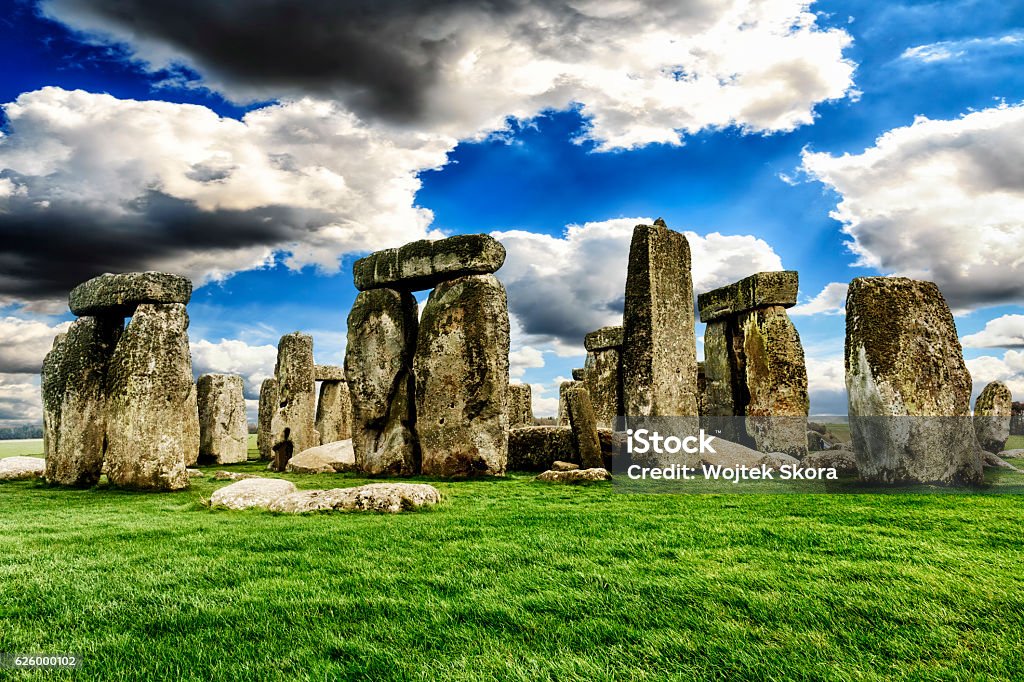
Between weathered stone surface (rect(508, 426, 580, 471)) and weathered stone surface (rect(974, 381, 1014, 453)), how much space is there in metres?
10.4

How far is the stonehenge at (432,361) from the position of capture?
1009cm

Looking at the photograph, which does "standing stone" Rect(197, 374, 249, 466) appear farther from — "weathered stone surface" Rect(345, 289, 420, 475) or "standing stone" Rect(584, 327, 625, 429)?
"standing stone" Rect(584, 327, 625, 429)

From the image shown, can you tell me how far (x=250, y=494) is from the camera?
6809 millimetres

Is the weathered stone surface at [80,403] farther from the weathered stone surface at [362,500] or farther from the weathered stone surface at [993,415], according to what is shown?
the weathered stone surface at [993,415]

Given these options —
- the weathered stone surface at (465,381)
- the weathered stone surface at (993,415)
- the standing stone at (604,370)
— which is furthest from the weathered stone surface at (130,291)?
the weathered stone surface at (993,415)

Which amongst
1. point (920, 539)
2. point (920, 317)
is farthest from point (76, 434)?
point (920, 317)

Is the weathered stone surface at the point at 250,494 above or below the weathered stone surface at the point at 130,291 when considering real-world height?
below

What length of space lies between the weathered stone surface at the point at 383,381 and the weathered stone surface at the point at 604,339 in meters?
6.97

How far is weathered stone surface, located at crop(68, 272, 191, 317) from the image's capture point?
9.04 m

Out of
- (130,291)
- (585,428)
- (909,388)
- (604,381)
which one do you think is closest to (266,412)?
(130,291)

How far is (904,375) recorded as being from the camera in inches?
293

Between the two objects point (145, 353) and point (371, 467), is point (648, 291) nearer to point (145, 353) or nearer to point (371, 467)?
point (371, 467)

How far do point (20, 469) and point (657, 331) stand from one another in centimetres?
1137

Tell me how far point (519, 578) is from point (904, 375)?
234 inches
